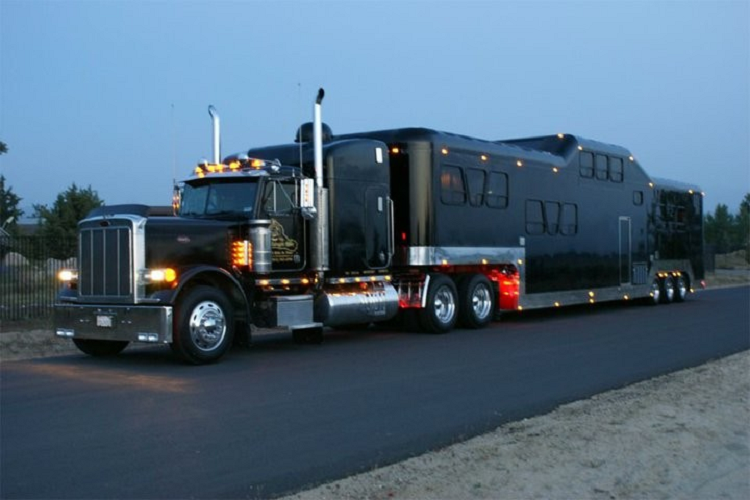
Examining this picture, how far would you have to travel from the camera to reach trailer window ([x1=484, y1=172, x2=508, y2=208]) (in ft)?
58.3

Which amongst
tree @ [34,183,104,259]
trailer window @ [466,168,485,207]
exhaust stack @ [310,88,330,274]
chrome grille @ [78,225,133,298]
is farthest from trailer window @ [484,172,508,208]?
tree @ [34,183,104,259]

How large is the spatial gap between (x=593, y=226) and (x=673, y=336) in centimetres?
642

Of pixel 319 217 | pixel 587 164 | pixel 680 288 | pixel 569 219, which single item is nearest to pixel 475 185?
pixel 569 219

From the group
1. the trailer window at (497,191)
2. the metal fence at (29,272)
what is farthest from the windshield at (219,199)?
the trailer window at (497,191)

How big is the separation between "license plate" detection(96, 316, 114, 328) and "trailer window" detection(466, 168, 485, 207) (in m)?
8.01

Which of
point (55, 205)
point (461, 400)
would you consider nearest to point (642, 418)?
point (461, 400)

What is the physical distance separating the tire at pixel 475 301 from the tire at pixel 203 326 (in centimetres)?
628

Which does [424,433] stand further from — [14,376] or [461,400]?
[14,376]

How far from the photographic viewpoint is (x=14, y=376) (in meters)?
11.0

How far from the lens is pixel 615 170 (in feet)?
73.4

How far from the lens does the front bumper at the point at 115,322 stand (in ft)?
37.0

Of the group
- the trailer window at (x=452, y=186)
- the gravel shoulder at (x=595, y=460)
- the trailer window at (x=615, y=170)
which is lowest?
the gravel shoulder at (x=595, y=460)

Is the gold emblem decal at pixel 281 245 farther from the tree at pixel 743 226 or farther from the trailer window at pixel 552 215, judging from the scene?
the tree at pixel 743 226

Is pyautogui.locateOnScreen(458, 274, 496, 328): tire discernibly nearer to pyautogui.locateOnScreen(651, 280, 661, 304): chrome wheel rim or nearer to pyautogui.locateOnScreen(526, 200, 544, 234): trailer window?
pyautogui.locateOnScreen(526, 200, 544, 234): trailer window
